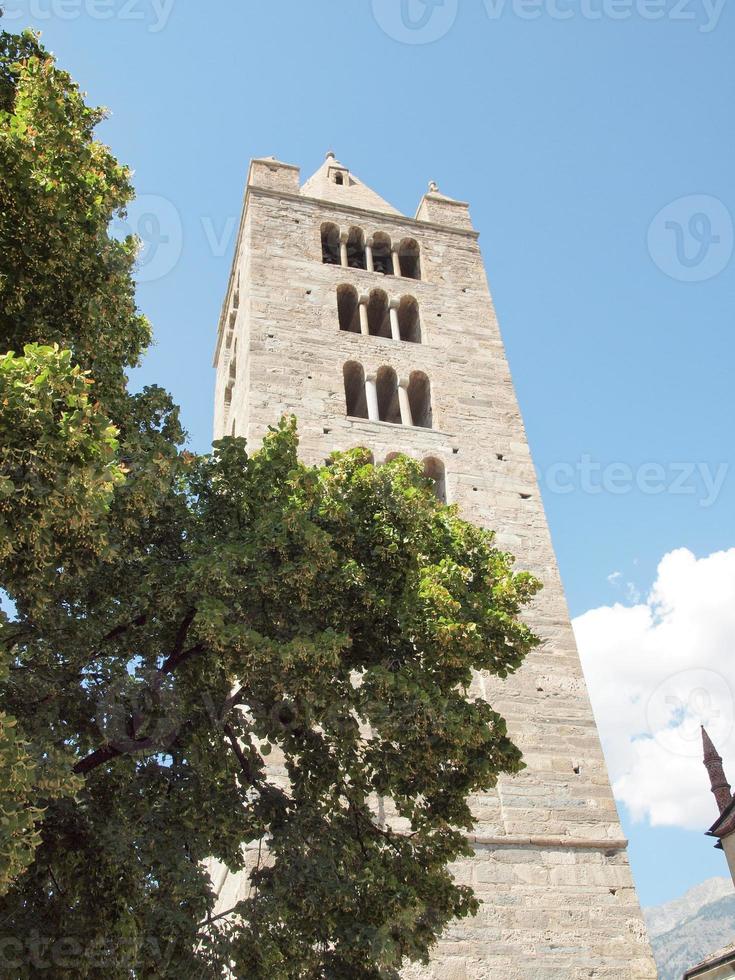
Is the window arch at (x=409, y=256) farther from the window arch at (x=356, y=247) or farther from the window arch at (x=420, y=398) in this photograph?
the window arch at (x=420, y=398)

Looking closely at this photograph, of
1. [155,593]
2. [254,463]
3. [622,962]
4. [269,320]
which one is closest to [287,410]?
[269,320]

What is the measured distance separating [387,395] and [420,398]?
29.6 inches

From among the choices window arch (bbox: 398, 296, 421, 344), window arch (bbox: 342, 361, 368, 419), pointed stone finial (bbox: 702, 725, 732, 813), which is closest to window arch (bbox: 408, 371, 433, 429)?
window arch (bbox: 342, 361, 368, 419)

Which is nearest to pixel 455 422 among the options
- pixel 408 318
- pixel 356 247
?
pixel 408 318

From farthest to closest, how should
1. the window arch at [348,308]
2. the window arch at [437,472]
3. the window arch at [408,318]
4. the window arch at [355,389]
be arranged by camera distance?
the window arch at [408,318], the window arch at [348,308], the window arch at [355,389], the window arch at [437,472]

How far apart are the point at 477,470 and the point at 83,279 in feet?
38.4

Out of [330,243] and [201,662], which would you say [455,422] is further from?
[201,662]

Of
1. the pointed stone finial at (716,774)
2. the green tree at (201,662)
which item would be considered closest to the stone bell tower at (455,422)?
the green tree at (201,662)

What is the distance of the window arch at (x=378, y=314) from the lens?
72.0ft

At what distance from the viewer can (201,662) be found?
8.77 metres

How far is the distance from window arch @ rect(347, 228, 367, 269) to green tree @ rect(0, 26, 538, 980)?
14698 mm

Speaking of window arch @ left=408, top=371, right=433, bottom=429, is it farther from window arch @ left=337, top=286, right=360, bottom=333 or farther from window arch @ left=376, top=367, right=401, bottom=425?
window arch @ left=337, top=286, right=360, bottom=333

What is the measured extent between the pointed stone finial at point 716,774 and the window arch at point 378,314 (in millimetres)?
15269

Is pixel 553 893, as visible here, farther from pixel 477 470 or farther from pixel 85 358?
pixel 85 358
